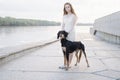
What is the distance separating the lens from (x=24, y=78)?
745 centimetres

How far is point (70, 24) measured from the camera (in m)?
8.56

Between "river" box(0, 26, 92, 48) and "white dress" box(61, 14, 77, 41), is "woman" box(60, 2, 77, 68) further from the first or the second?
"river" box(0, 26, 92, 48)

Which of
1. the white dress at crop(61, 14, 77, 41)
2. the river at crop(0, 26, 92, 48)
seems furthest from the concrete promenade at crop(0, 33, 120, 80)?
the river at crop(0, 26, 92, 48)

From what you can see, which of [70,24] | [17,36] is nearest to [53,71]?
[70,24]

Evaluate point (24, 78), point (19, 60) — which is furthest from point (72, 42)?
point (19, 60)

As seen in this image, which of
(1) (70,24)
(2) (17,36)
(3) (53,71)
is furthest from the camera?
(2) (17,36)

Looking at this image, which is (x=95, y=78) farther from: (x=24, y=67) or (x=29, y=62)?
(x=29, y=62)

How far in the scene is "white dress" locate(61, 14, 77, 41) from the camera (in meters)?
8.55

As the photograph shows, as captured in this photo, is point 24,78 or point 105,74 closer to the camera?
point 24,78

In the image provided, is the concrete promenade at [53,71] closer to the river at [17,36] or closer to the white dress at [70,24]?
the white dress at [70,24]

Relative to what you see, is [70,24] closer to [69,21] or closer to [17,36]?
[69,21]

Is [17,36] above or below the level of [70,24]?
below

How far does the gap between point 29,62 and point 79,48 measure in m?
1.93

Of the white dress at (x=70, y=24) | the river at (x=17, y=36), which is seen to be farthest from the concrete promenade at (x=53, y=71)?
the river at (x=17, y=36)
